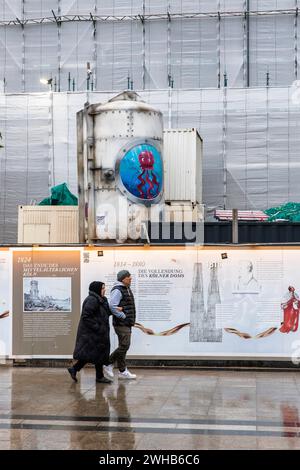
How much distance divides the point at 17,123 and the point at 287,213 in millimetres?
9657

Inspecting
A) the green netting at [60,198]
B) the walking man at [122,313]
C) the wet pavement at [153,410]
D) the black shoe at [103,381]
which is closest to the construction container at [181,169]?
the green netting at [60,198]

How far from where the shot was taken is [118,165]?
15539mm

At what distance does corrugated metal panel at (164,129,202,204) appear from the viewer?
19.8 meters

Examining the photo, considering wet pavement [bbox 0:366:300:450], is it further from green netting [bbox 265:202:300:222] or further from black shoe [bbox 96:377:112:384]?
green netting [bbox 265:202:300:222]

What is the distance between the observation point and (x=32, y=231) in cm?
2012

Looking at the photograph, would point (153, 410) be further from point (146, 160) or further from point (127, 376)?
point (146, 160)

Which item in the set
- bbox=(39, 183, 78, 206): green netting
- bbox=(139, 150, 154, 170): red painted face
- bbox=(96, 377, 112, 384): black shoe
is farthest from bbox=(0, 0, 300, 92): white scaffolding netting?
bbox=(96, 377, 112, 384): black shoe

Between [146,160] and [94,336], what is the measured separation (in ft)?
19.7

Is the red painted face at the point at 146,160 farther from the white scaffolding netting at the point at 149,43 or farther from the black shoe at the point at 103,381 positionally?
the white scaffolding netting at the point at 149,43

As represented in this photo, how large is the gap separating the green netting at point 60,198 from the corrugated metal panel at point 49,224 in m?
1.41

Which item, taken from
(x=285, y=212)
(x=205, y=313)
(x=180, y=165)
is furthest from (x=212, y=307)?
(x=285, y=212)

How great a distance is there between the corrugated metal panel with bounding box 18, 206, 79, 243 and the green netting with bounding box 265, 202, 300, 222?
18.5ft

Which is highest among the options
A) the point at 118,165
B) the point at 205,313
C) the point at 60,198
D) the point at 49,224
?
the point at 118,165
